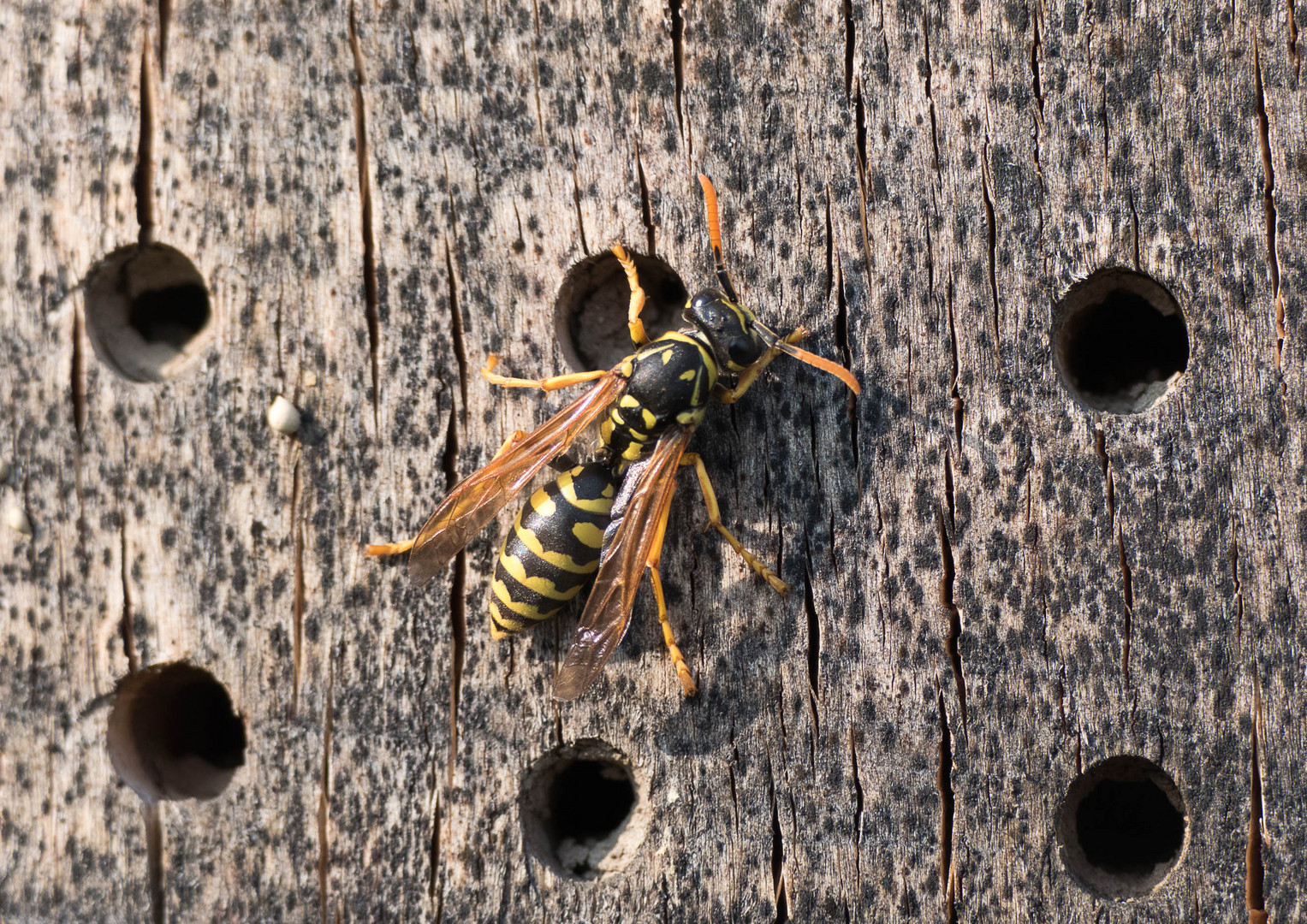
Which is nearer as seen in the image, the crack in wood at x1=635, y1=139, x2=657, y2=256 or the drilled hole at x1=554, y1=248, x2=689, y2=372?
the crack in wood at x1=635, y1=139, x2=657, y2=256

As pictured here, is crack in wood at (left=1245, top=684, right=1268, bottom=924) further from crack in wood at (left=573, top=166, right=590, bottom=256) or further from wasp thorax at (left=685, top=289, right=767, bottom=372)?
crack in wood at (left=573, top=166, right=590, bottom=256)

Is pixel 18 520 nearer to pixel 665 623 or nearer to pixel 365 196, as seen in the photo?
pixel 365 196

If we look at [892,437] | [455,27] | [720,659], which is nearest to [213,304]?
[455,27]

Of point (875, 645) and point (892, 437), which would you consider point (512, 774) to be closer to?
point (875, 645)

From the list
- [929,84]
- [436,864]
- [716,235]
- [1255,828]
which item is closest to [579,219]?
[716,235]

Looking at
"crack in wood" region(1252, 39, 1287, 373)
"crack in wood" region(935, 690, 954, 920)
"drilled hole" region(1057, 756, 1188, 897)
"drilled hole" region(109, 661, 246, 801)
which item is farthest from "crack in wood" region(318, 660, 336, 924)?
"crack in wood" region(1252, 39, 1287, 373)

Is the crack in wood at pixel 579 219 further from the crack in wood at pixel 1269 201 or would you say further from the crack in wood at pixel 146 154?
the crack in wood at pixel 1269 201

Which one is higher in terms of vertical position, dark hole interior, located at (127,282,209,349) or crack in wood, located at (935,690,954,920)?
dark hole interior, located at (127,282,209,349)
